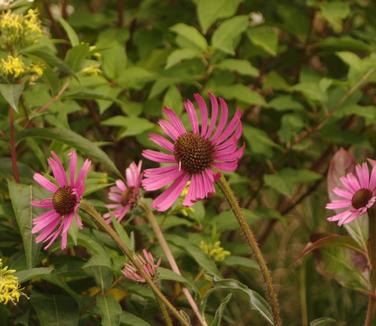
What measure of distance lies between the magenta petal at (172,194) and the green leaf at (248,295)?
5.1 inches

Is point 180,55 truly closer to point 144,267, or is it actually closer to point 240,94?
point 240,94

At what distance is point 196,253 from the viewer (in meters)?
1.13

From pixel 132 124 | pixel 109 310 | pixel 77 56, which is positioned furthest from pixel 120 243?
pixel 132 124

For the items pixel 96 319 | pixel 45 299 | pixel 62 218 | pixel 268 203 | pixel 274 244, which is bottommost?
pixel 274 244

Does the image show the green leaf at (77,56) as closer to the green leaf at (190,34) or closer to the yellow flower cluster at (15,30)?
the yellow flower cluster at (15,30)

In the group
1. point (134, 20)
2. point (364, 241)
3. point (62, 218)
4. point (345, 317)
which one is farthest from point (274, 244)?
point (62, 218)

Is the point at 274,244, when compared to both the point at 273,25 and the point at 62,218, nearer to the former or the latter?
the point at 273,25

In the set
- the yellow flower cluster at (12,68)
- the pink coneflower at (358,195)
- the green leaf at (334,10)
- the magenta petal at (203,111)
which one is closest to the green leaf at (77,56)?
the yellow flower cluster at (12,68)

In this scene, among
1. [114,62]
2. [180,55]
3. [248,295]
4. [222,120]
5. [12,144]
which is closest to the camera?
[222,120]

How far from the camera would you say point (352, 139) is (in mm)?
1563

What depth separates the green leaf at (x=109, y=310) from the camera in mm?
976

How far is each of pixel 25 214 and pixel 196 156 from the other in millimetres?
251

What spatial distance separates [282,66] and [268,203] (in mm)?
364

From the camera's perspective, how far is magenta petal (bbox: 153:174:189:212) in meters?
0.87
